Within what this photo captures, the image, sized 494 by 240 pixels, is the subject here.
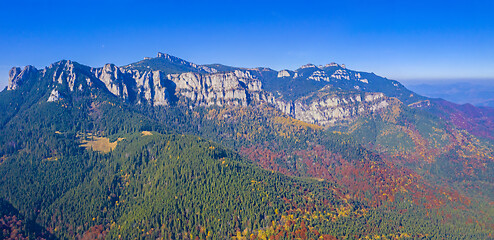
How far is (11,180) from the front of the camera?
608 ft

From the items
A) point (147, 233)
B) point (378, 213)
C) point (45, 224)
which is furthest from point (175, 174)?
point (378, 213)

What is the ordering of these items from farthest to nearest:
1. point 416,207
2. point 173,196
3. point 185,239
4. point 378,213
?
point 416,207
point 378,213
point 173,196
point 185,239

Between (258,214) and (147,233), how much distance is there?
59.4 meters

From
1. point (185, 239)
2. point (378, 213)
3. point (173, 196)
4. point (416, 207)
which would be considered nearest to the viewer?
point (185, 239)

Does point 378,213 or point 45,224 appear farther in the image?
point 378,213

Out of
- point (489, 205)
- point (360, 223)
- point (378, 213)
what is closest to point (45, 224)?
point (360, 223)

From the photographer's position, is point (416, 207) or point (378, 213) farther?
point (416, 207)

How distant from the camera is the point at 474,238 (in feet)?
521

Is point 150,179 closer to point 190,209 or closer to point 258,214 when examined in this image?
point 190,209

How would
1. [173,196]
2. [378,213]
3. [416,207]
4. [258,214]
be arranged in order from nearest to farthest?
[258,214] < [173,196] < [378,213] < [416,207]

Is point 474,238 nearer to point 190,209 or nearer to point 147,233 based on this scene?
point 190,209

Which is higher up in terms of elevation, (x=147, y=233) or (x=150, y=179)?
(x=150, y=179)

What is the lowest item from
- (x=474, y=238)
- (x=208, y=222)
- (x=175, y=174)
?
(x=474, y=238)

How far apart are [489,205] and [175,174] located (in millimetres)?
223230
